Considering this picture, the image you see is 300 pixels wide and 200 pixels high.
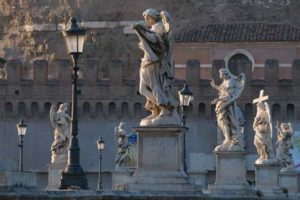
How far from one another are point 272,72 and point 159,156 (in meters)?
41.5

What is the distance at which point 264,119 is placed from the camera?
28266mm

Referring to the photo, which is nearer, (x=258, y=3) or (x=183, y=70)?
(x=183, y=70)

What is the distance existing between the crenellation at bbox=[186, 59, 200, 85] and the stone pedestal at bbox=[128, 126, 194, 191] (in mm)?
41514

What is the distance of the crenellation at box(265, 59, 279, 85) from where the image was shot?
5822 cm

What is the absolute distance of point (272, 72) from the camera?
191ft

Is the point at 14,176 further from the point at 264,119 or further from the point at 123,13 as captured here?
the point at 123,13

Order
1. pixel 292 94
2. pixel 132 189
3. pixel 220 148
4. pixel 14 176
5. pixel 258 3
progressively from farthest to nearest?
pixel 258 3 → pixel 292 94 → pixel 220 148 → pixel 132 189 → pixel 14 176

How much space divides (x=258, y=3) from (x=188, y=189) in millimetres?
50170

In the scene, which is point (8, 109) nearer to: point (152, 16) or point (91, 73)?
point (91, 73)

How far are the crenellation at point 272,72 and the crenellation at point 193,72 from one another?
3058 mm

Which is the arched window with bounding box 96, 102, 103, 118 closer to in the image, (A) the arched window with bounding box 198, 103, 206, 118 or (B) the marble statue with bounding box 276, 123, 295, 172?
(A) the arched window with bounding box 198, 103, 206, 118

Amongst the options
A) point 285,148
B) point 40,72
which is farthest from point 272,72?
point 285,148

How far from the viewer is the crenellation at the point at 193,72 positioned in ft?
193

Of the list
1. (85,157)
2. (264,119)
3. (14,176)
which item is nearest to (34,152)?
(85,157)
